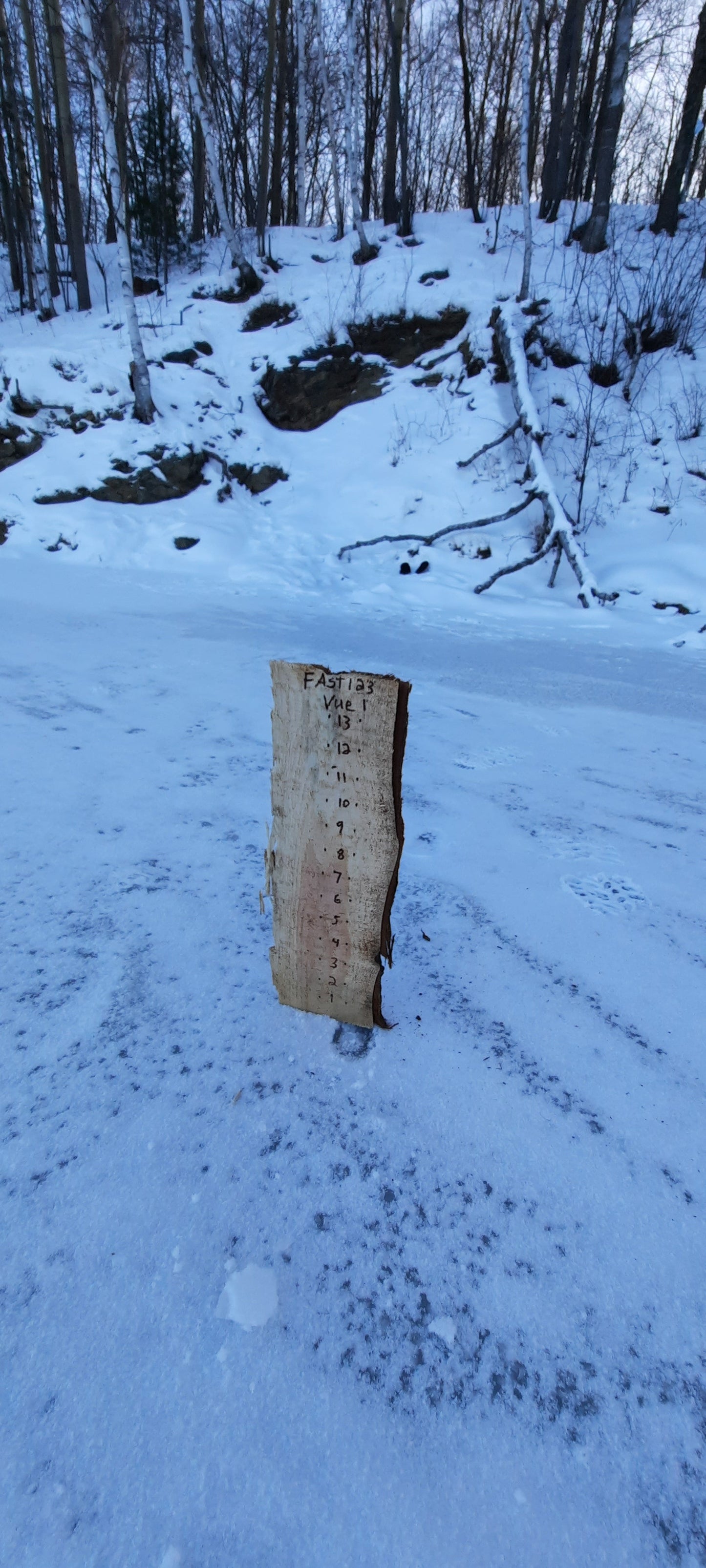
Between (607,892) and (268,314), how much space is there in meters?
11.1

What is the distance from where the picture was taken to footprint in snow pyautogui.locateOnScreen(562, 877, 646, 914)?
1.79m

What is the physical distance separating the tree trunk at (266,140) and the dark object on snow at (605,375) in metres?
6.45

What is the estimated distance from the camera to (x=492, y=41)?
1484cm

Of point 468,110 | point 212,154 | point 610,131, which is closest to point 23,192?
point 212,154

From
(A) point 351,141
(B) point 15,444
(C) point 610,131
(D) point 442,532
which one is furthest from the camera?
(A) point 351,141

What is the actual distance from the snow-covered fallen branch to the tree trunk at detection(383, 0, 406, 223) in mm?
5724

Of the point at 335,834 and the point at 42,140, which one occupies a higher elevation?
the point at 42,140

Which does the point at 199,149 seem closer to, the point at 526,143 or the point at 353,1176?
the point at 526,143

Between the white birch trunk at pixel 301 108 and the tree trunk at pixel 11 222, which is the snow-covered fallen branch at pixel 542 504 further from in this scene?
the tree trunk at pixel 11 222

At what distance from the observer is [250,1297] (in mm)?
921

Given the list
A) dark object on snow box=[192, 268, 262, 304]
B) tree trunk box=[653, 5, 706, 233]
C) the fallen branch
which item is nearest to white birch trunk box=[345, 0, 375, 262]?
dark object on snow box=[192, 268, 262, 304]

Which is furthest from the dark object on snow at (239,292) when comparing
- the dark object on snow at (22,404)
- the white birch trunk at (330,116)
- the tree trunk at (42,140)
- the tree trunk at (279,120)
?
the dark object on snow at (22,404)

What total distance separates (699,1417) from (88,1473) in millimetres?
714

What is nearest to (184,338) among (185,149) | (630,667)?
(185,149)
